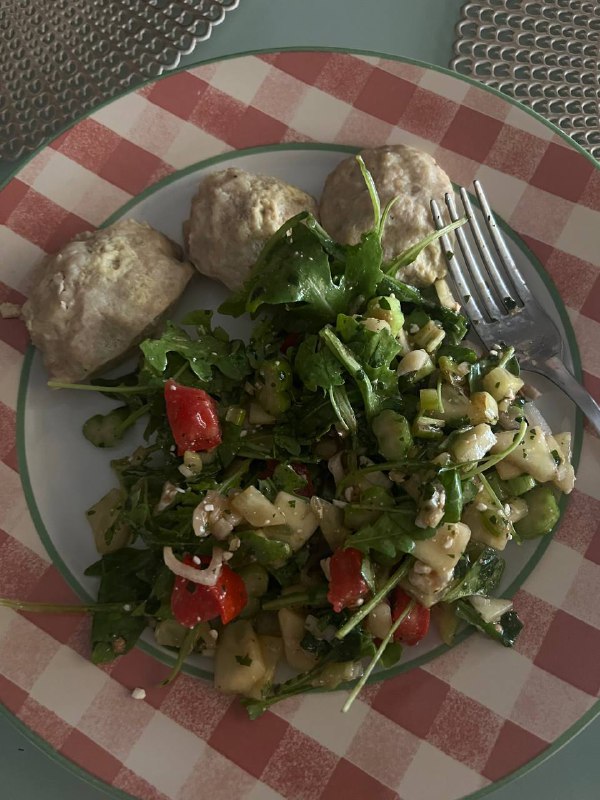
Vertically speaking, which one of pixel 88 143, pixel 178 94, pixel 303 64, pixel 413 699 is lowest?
pixel 413 699

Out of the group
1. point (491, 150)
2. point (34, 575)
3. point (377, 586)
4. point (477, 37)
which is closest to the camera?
point (377, 586)

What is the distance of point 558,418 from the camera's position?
2.84 meters

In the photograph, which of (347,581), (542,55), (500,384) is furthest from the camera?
(542,55)

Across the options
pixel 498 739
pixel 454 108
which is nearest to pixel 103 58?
pixel 454 108

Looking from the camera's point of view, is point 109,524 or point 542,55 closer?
point 109,524

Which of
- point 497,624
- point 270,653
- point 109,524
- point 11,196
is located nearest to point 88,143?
point 11,196

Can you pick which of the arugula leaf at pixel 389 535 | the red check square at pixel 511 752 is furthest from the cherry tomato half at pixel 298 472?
the red check square at pixel 511 752

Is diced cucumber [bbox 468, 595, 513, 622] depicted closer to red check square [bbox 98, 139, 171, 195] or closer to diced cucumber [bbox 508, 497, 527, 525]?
diced cucumber [bbox 508, 497, 527, 525]

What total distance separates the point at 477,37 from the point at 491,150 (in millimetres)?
799

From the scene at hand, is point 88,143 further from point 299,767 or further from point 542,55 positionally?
point 299,767

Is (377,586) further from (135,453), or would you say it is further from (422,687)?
(135,453)

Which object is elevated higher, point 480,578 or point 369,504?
point 369,504

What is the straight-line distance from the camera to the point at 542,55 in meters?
3.42

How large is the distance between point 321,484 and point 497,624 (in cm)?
77
